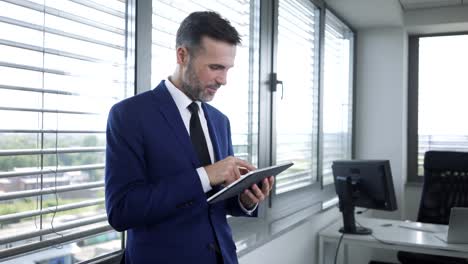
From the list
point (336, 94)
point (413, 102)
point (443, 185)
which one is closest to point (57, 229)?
point (443, 185)

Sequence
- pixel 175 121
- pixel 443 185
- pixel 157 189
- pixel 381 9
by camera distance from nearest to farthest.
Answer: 1. pixel 157 189
2. pixel 175 121
3. pixel 443 185
4. pixel 381 9

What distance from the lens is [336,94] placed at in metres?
4.26

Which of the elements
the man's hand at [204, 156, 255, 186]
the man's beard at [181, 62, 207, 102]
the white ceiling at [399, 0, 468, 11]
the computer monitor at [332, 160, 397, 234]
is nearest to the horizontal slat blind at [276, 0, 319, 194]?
the computer monitor at [332, 160, 397, 234]

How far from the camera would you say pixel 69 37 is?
1373mm

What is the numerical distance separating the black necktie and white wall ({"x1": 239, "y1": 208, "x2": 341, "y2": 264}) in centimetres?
106

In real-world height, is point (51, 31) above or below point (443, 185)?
above

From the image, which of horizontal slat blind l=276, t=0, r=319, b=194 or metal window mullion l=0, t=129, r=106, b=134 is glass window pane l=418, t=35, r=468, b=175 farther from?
metal window mullion l=0, t=129, r=106, b=134

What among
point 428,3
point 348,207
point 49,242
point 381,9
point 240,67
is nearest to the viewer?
point 49,242

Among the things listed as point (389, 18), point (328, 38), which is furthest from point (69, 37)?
point (389, 18)

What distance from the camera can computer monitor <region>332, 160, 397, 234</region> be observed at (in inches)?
109

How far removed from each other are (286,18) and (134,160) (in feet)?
7.22

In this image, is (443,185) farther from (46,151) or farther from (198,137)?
(46,151)

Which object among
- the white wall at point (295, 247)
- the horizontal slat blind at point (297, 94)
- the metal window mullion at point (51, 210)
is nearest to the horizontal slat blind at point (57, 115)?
the metal window mullion at point (51, 210)

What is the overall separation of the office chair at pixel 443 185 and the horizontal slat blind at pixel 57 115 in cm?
270
